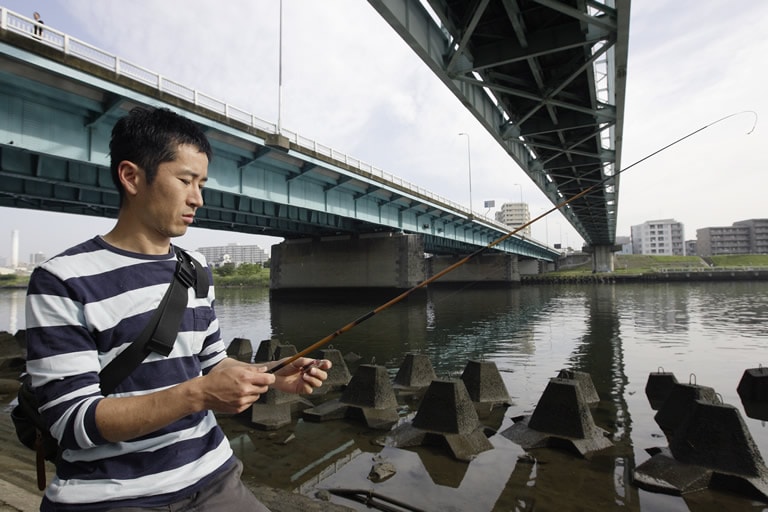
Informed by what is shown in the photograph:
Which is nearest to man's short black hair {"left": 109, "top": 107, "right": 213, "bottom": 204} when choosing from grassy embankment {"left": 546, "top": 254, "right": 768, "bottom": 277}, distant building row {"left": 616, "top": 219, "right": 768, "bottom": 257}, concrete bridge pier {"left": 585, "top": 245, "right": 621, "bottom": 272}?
concrete bridge pier {"left": 585, "top": 245, "right": 621, "bottom": 272}

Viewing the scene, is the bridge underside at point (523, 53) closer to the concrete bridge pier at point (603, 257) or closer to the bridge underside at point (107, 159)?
the bridge underside at point (107, 159)

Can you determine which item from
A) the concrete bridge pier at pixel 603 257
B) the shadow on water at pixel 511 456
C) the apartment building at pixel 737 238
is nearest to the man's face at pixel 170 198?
the shadow on water at pixel 511 456

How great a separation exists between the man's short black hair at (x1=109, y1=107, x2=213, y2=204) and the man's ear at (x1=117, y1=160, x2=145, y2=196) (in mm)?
20

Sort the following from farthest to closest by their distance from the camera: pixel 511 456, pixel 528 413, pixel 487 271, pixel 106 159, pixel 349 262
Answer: pixel 487 271, pixel 349 262, pixel 106 159, pixel 528 413, pixel 511 456

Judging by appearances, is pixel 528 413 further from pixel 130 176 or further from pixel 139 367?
pixel 130 176

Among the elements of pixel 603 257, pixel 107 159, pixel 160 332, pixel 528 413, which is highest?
pixel 107 159

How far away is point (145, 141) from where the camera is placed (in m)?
1.93

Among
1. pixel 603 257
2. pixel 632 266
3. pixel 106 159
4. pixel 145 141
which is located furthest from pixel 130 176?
pixel 632 266

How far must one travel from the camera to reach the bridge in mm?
13328

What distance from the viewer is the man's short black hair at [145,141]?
1927mm

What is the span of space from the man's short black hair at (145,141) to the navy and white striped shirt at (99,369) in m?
0.40

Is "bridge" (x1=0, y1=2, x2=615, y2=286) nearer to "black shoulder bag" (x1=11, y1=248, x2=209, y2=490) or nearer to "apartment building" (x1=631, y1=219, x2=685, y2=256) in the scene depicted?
"black shoulder bag" (x1=11, y1=248, x2=209, y2=490)

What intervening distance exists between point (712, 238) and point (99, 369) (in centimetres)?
19547

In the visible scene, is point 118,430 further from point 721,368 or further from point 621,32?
point 721,368
